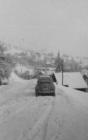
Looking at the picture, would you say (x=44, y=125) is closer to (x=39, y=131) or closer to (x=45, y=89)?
(x=39, y=131)

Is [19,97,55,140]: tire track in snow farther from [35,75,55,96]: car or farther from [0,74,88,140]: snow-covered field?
[35,75,55,96]: car

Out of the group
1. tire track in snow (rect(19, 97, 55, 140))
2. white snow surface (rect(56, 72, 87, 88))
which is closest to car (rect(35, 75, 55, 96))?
tire track in snow (rect(19, 97, 55, 140))

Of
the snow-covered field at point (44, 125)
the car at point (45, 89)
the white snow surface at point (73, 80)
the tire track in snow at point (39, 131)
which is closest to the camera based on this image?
the tire track in snow at point (39, 131)

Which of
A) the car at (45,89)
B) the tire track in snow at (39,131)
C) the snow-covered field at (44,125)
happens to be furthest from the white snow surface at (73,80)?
the tire track in snow at (39,131)

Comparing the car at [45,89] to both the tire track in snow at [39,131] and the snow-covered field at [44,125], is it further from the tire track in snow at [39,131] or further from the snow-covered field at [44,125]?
the tire track in snow at [39,131]

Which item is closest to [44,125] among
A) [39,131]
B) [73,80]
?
[39,131]

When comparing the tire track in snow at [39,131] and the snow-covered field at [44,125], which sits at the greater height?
the tire track in snow at [39,131]

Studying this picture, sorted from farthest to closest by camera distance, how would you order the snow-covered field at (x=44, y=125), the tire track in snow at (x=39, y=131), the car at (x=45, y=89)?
the car at (x=45, y=89) → the snow-covered field at (x=44, y=125) → the tire track in snow at (x=39, y=131)

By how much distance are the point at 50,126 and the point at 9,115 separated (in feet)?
8.90

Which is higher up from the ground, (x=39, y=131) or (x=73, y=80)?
(x=39, y=131)

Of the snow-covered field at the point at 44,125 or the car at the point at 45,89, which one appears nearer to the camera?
the snow-covered field at the point at 44,125

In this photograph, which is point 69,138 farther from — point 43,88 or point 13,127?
point 43,88

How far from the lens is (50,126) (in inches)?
322

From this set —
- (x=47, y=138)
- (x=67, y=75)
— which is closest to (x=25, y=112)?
(x=47, y=138)
